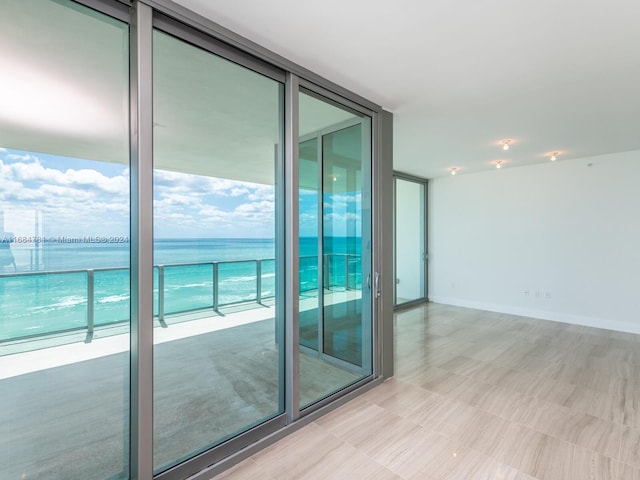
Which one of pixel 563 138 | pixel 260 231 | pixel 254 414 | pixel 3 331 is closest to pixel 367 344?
pixel 254 414

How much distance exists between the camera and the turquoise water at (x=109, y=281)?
1.46 metres

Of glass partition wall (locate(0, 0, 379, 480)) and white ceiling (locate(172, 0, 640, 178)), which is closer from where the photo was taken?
glass partition wall (locate(0, 0, 379, 480))

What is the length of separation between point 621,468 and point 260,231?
281cm

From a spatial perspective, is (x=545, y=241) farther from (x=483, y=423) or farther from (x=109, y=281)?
(x=109, y=281)

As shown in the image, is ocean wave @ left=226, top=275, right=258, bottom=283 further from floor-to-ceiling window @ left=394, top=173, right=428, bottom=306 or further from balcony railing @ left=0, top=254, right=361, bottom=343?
floor-to-ceiling window @ left=394, top=173, right=428, bottom=306

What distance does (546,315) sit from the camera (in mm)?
5719

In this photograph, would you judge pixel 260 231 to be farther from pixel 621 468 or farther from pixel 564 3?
pixel 621 468

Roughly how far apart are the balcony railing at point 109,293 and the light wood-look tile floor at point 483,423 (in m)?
1.10

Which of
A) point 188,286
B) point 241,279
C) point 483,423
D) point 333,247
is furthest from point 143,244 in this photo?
point 483,423

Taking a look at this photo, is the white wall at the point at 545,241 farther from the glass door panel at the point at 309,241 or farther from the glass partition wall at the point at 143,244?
the glass partition wall at the point at 143,244

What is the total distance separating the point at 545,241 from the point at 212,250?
5924 millimetres

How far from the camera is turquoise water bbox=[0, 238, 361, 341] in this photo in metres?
1.46

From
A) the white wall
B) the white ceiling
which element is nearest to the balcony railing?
the white ceiling

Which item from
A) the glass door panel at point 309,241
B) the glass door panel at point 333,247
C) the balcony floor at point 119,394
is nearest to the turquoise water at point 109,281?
the balcony floor at point 119,394
